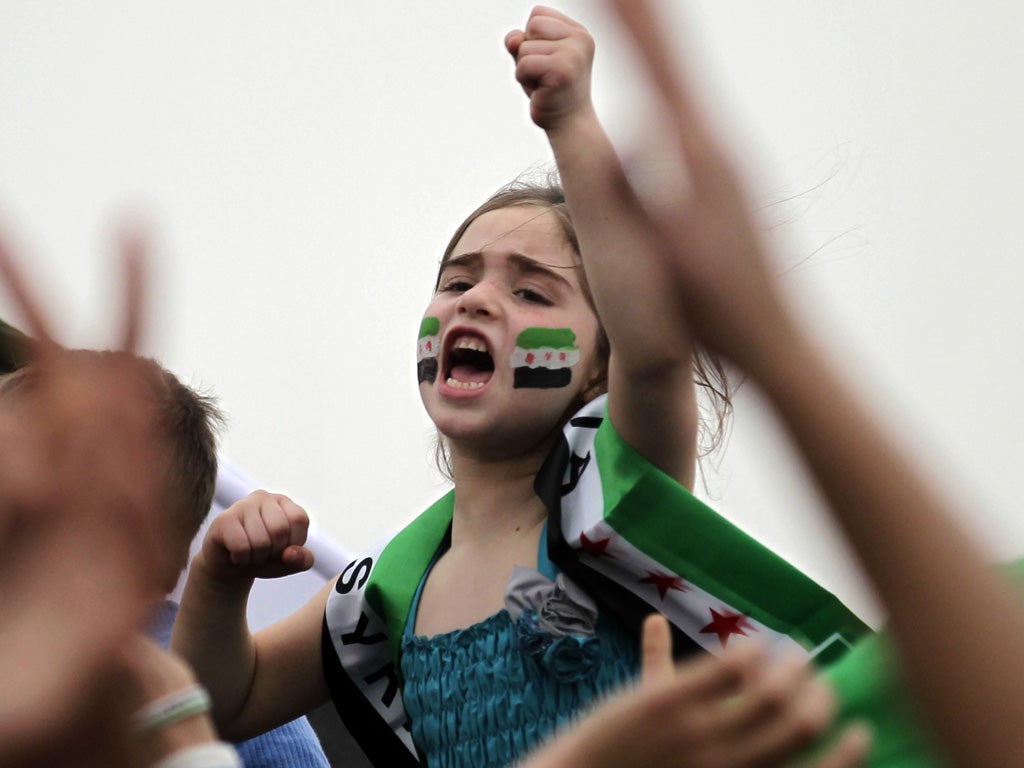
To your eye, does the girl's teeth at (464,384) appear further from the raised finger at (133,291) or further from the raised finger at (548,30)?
the raised finger at (133,291)

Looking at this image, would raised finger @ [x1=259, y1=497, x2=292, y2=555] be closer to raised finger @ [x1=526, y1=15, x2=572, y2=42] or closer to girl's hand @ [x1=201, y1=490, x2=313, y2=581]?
girl's hand @ [x1=201, y1=490, x2=313, y2=581]

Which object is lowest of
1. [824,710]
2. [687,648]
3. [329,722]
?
[329,722]

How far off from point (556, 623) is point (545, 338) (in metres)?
0.22

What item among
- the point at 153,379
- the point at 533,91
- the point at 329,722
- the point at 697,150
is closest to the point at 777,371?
the point at 697,150

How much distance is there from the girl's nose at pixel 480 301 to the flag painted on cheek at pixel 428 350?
0.03m

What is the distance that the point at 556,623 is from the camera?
2.77ft

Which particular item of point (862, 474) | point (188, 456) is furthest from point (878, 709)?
point (188, 456)

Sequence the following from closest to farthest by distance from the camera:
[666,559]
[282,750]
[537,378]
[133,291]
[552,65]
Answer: [133,291] → [552,65] → [666,559] → [537,378] → [282,750]

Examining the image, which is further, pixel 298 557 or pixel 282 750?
pixel 282 750

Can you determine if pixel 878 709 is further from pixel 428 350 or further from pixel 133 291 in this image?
pixel 428 350

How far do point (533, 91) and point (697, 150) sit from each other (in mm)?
334

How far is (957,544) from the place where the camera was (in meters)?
0.40

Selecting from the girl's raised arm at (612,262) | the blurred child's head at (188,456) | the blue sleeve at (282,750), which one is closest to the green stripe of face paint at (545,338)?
the girl's raised arm at (612,262)

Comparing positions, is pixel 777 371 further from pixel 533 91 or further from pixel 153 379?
pixel 533 91
